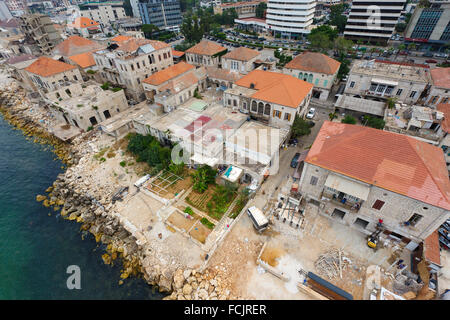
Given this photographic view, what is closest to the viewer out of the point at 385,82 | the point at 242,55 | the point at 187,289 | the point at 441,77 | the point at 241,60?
the point at 187,289

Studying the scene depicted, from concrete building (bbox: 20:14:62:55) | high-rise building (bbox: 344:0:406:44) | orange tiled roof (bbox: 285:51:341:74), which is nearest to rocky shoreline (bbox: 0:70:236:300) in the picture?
concrete building (bbox: 20:14:62:55)

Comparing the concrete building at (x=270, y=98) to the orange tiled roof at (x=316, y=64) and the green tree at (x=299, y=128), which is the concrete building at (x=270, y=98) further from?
the orange tiled roof at (x=316, y=64)

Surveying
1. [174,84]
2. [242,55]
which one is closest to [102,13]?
[242,55]

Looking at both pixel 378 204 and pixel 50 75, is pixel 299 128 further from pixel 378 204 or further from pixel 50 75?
pixel 50 75

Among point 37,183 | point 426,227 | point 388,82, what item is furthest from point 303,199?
point 37,183

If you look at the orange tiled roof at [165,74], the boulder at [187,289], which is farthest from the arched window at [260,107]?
the boulder at [187,289]

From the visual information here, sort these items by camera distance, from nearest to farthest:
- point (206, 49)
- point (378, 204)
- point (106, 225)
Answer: point (378, 204) → point (106, 225) → point (206, 49)
